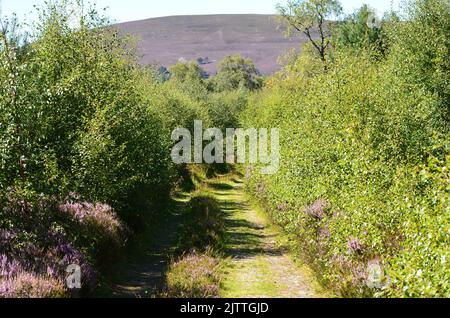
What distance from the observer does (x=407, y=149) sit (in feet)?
51.6

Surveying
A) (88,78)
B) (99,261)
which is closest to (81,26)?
(88,78)

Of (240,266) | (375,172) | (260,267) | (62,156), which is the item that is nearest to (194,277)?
(240,266)

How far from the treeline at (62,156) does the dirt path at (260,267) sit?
4.04 metres

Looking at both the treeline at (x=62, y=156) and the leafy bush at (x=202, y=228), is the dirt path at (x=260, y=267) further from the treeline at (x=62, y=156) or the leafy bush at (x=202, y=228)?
the treeline at (x=62, y=156)

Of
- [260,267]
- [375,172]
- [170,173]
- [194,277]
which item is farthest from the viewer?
[170,173]

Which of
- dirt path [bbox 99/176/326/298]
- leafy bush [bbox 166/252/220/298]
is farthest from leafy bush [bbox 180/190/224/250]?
leafy bush [bbox 166/252/220/298]

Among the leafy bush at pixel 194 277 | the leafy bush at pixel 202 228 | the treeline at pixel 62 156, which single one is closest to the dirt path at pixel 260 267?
the leafy bush at pixel 194 277

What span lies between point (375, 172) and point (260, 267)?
587 cm

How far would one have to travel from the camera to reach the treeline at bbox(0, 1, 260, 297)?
33.6 ft

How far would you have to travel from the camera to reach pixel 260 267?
15.7 meters

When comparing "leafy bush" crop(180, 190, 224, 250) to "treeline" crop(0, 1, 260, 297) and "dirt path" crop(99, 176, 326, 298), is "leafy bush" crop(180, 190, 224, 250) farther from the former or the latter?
"treeline" crop(0, 1, 260, 297)

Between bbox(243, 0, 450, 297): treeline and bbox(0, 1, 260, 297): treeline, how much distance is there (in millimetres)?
6304

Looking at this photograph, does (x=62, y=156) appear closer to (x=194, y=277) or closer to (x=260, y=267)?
(x=194, y=277)
